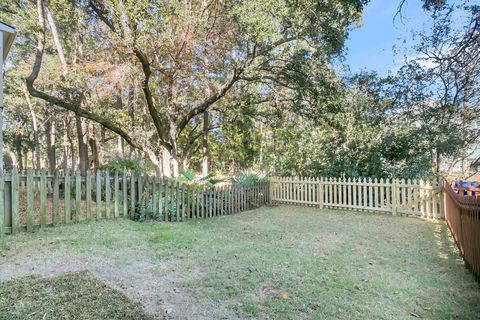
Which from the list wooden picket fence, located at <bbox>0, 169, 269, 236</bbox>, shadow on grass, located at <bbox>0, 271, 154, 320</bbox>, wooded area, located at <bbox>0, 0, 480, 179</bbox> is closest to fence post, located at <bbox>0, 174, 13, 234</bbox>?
wooden picket fence, located at <bbox>0, 169, 269, 236</bbox>

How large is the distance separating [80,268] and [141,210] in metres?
3.42

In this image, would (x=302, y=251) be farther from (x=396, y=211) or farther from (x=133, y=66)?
(x=133, y=66)

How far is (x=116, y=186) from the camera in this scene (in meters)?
6.80

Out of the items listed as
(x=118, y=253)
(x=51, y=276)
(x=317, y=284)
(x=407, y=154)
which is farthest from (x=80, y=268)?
(x=407, y=154)

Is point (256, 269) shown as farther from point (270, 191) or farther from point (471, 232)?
point (270, 191)

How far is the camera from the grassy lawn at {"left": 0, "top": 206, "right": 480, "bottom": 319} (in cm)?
286

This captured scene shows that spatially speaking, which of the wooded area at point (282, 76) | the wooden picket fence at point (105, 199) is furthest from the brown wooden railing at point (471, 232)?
the wooden picket fence at point (105, 199)

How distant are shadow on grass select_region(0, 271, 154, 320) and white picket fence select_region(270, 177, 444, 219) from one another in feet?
26.6

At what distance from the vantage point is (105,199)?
6.83 metres

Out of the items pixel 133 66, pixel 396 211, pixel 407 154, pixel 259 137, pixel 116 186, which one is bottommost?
pixel 396 211

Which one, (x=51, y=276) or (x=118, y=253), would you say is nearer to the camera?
(x=51, y=276)

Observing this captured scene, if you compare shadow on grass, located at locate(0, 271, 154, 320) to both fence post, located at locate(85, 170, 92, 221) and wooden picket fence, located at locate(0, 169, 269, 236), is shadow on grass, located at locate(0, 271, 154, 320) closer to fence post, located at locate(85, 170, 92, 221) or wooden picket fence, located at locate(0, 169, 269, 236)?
wooden picket fence, located at locate(0, 169, 269, 236)

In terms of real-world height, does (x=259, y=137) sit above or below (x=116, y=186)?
above

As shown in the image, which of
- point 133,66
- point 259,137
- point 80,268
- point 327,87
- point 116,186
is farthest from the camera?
point 259,137
